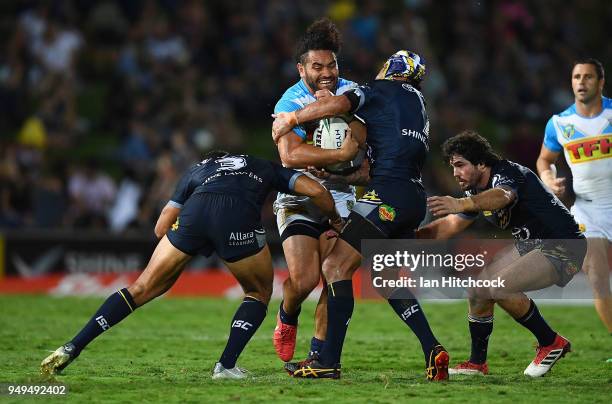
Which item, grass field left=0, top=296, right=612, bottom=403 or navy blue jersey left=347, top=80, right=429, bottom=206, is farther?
navy blue jersey left=347, top=80, right=429, bottom=206

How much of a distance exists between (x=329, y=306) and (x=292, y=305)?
91 centimetres

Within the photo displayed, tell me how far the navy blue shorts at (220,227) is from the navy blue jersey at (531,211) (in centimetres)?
194

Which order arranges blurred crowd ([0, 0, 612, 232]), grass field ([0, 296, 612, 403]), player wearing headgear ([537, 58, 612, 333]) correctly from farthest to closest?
blurred crowd ([0, 0, 612, 232]), player wearing headgear ([537, 58, 612, 333]), grass field ([0, 296, 612, 403])

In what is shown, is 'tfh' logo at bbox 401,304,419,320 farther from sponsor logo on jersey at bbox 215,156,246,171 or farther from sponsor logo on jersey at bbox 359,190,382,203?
sponsor logo on jersey at bbox 215,156,246,171

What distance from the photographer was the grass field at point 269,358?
796cm

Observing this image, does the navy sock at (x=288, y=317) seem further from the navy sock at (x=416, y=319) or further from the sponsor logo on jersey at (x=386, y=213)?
the sponsor logo on jersey at (x=386, y=213)

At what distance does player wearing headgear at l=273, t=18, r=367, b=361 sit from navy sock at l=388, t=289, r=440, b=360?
895 mm

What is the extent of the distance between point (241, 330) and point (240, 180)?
1229 mm

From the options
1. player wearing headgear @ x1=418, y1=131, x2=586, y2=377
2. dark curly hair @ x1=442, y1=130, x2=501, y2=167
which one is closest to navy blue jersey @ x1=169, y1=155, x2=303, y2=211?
dark curly hair @ x1=442, y1=130, x2=501, y2=167

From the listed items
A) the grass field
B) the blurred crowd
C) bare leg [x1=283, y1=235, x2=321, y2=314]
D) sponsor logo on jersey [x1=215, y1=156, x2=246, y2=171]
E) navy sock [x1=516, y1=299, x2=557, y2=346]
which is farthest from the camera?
the blurred crowd

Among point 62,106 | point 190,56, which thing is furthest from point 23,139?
point 190,56

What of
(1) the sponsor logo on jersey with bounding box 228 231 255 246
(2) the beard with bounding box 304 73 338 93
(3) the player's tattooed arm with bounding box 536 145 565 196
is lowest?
(1) the sponsor logo on jersey with bounding box 228 231 255 246

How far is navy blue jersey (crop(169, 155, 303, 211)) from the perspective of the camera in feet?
28.7

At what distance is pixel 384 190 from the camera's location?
8672 millimetres
